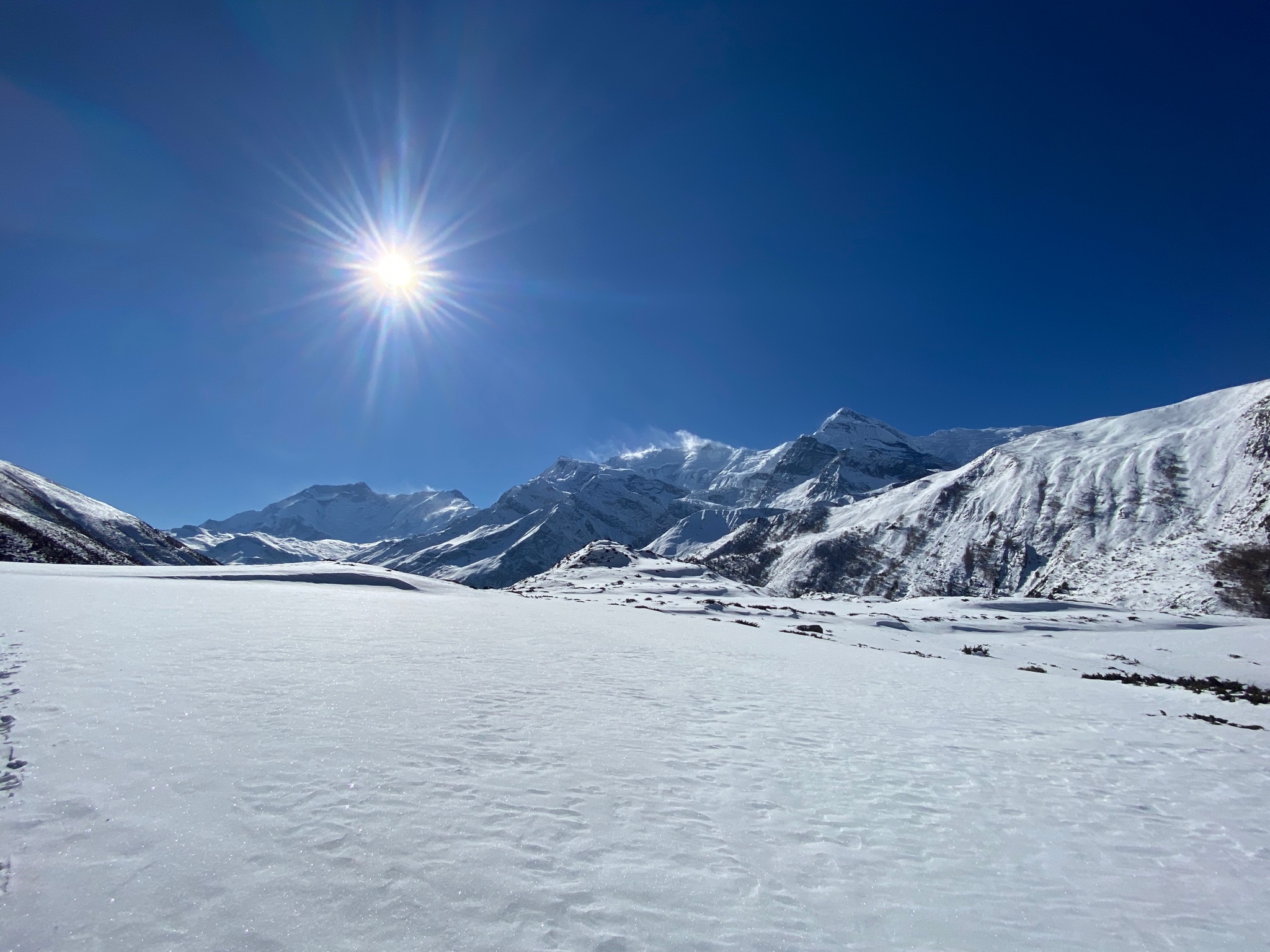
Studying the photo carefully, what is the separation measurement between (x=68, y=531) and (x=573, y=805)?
397 feet

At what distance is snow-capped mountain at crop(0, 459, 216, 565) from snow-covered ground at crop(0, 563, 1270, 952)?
88194mm

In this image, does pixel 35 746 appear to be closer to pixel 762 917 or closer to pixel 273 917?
pixel 273 917

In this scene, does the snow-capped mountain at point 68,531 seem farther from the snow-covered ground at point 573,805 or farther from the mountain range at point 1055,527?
the snow-covered ground at point 573,805

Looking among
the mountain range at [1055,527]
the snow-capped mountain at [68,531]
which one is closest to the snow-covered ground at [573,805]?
the mountain range at [1055,527]

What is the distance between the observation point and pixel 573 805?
19.5ft

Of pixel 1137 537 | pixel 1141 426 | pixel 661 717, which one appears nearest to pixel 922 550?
pixel 1137 537

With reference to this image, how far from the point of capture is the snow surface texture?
9525cm

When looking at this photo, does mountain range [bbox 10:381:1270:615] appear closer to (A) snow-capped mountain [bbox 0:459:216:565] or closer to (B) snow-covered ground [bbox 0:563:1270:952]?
→ (A) snow-capped mountain [bbox 0:459:216:565]

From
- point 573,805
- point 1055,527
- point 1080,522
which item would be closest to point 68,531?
point 573,805

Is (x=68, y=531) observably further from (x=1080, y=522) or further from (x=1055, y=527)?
(x=1080, y=522)

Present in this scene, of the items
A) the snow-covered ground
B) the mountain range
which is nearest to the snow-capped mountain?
the mountain range

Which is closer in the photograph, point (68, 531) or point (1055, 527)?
point (68, 531)

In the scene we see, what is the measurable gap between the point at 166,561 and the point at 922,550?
606 ft

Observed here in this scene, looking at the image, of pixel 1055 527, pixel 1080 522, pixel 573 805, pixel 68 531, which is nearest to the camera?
pixel 573 805
